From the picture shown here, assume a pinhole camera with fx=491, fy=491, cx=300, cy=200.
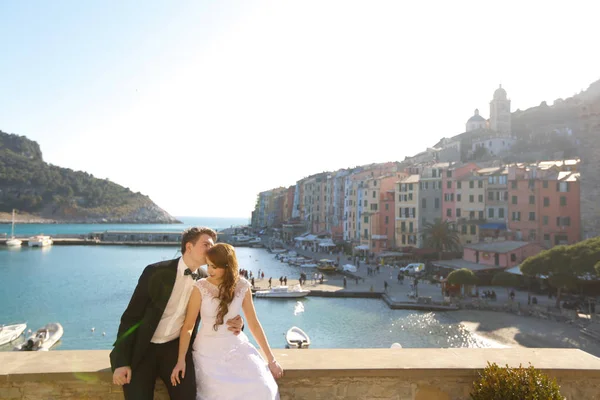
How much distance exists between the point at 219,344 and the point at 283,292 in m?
35.9

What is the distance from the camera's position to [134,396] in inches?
145

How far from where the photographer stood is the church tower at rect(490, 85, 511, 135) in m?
99.0

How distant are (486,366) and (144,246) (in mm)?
103424

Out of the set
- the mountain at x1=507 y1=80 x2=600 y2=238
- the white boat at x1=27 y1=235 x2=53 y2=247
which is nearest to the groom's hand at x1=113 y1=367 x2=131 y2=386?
the mountain at x1=507 y1=80 x2=600 y2=238

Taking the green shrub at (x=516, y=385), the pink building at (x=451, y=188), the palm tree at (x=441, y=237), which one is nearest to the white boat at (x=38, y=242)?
the palm tree at (x=441, y=237)

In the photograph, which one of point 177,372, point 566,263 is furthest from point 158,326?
point 566,263

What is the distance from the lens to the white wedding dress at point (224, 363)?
3.60m

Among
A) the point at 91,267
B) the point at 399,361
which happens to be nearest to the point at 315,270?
the point at 91,267

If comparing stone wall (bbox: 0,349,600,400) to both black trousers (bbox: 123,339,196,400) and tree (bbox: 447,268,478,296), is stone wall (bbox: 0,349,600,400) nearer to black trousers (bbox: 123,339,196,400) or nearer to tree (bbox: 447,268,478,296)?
black trousers (bbox: 123,339,196,400)

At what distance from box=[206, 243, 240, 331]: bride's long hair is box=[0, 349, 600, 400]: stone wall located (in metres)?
0.84

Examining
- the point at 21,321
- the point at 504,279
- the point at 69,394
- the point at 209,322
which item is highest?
the point at 209,322

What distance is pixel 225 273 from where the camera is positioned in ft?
12.3

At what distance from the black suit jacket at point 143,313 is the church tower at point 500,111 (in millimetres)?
104305

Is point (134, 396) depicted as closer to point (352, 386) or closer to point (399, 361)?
point (352, 386)
